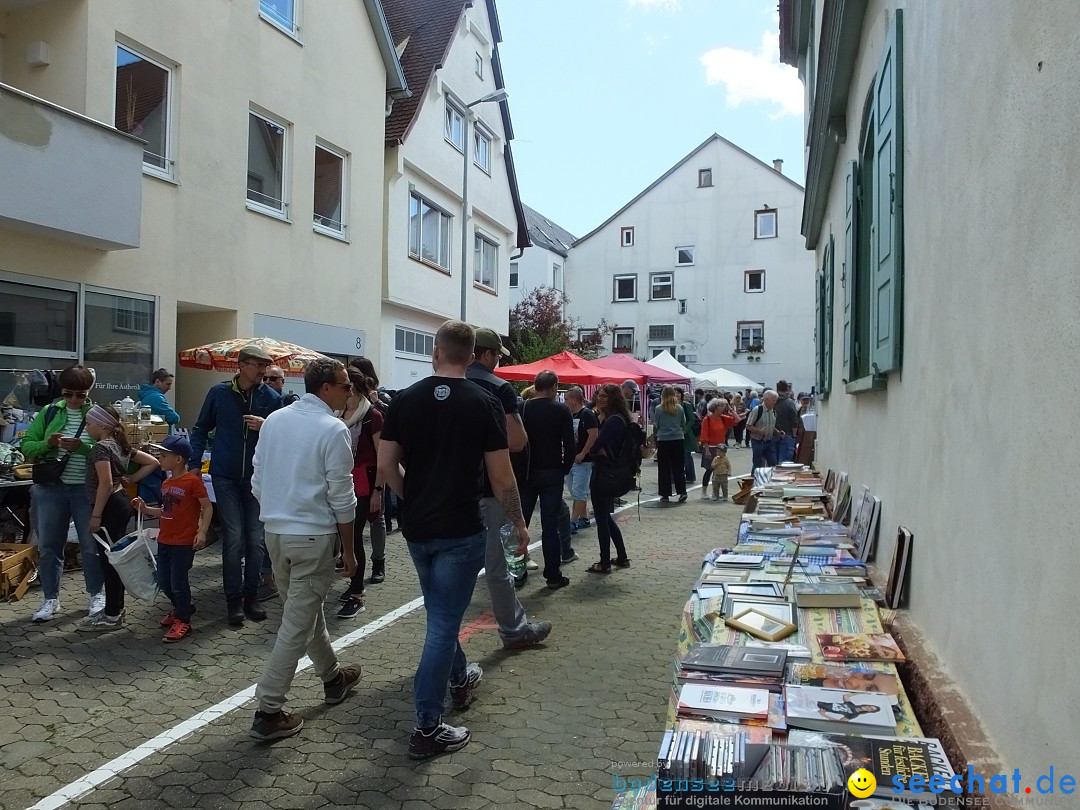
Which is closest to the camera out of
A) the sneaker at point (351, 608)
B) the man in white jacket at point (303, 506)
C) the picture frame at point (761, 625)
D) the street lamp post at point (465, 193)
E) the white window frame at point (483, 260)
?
the picture frame at point (761, 625)

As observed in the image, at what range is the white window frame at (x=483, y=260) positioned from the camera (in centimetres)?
2281

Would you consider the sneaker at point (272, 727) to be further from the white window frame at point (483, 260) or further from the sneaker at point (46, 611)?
the white window frame at point (483, 260)

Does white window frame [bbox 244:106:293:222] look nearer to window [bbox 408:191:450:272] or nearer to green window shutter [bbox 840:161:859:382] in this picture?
window [bbox 408:191:450:272]

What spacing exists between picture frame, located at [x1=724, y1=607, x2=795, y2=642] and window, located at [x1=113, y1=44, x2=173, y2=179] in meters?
10.4

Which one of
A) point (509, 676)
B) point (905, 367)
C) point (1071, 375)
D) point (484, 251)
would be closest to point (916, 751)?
point (1071, 375)

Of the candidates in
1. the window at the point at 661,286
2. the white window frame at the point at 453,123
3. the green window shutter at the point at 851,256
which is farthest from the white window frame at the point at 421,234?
the window at the point at 661,286

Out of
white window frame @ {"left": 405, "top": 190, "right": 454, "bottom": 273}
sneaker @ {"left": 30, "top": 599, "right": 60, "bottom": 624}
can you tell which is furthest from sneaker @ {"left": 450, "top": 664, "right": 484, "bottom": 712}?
white window frame @ {"left": 405, "top": 190, "right": 454, "bottom": 273}

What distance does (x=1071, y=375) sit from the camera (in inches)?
72.2

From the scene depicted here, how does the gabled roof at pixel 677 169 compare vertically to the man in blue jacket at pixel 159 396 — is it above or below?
above

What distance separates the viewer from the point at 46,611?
20.1 feet

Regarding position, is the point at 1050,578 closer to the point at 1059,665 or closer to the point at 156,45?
the point at 1059,665

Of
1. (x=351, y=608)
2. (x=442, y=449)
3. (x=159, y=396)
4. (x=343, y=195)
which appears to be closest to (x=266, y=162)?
(x=343, y=195)

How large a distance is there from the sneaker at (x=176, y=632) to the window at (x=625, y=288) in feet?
119

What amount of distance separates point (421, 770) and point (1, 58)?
11111mm
